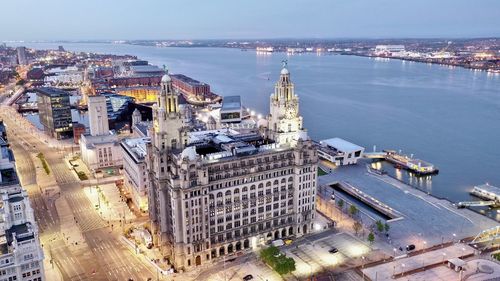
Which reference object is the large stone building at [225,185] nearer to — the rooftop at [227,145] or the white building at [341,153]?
the rooftop at [227,145]

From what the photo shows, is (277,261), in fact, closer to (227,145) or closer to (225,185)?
(225,185)

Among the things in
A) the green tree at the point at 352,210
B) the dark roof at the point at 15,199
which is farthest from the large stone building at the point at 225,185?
the dark roof at the point at 15,199

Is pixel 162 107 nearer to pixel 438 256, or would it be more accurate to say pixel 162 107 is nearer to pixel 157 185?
pixel 157 185

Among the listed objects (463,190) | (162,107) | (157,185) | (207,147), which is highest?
(162,107)

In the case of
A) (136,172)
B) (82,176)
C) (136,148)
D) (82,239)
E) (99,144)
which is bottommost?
(82,239)

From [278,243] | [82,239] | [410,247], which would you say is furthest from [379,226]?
[82,239]

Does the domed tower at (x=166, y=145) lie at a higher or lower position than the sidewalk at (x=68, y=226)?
higher

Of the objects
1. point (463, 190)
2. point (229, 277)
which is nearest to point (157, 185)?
point (229, 277)
